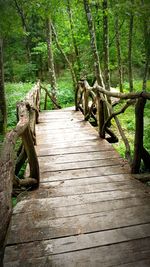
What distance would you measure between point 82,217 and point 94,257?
2.13 ft

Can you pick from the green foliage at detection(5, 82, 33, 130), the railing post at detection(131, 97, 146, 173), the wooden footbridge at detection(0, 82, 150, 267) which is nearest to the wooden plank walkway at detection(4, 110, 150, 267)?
the wooden footbridge at detection(0, 82, 150, 267)

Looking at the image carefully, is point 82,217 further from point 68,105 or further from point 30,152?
point 68,105

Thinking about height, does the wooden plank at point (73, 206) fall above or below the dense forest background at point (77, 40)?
below

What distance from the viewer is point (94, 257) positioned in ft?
7.74

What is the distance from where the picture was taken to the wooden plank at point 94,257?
230 cm

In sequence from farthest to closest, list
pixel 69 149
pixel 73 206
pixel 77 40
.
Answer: pixel 77 40 → pixel 69 149 → pixel 73 206

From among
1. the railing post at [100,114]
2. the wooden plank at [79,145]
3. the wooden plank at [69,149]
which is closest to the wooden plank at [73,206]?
the wooden plank at [69,149]

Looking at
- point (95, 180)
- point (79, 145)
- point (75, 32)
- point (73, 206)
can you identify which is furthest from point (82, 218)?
point (75, 32)

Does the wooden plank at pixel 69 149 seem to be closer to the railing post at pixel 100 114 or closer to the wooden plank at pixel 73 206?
the railing post at pixel 100 114

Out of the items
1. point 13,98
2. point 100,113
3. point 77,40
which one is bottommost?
point 13,98

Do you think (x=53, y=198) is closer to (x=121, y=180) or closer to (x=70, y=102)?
(x=121, y=180)

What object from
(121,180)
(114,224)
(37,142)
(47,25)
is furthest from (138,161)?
(47,25)

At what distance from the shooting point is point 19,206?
3268 millimetres

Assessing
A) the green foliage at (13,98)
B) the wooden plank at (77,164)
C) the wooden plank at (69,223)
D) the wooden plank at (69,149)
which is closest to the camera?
the wooden plank at (69,223)
